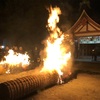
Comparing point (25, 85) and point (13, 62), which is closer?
point (25, 85)

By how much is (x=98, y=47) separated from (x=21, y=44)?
11.9m

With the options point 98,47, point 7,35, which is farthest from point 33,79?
point 7,35

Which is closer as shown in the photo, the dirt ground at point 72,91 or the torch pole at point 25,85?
the torch pole at point 25,85

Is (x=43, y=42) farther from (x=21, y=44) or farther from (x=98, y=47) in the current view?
(x=98, y=47)

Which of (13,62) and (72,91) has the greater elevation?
(13,62)

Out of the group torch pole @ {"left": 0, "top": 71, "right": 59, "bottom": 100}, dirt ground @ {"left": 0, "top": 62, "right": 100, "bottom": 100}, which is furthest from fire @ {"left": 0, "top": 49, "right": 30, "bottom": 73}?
torch pole @ {"left": 0, "top": 71, "right": 59, "bottom": 100}

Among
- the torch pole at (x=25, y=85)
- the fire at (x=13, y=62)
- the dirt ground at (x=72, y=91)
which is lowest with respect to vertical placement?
the dirt ground at (x=72, y=91)

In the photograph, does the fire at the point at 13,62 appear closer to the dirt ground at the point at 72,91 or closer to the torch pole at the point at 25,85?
the dirt ground at the point at 72,91

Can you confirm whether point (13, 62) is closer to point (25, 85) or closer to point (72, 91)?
point (25, 85)

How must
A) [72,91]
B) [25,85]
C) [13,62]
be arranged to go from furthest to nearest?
1. [13,62]
2. [72,91]
3. [25,85]

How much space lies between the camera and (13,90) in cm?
809

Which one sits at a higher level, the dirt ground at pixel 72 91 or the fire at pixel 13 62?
the fire at pixel 13 62

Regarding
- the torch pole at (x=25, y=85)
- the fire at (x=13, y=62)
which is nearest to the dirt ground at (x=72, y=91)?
the torch pole at (x=25, y=85)

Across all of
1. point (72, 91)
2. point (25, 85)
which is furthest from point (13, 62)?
point (72, 91)
